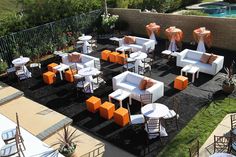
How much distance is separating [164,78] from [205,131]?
478 cm

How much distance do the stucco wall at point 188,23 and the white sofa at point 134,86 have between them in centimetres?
712

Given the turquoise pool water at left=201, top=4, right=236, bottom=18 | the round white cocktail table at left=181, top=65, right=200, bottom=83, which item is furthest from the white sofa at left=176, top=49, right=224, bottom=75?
the turquoise pool water at left=201, top=4, right=236, bottom=18

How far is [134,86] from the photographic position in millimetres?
13734

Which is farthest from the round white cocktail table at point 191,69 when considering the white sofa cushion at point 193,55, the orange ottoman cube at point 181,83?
the white sofa cushion at point 193,55

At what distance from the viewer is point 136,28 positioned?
2233 centimetres

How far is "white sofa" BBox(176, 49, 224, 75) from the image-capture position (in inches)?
584

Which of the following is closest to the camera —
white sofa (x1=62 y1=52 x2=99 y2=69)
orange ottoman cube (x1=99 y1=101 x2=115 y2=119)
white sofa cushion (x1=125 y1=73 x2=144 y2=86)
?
orange ottoman cube (x1=99 y1=101 x2=115 y2=119)

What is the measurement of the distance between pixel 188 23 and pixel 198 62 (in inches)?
188

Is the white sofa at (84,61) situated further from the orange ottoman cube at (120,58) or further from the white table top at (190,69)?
the white table top at (190,69)

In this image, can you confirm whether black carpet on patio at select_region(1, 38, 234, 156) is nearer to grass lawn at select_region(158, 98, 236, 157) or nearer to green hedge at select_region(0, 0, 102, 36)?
grass lawn at select_region(158, 98, 236, 157)

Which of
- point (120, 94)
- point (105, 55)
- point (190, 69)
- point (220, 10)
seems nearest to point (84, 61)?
point (105, 55)

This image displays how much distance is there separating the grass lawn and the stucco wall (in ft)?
20.8

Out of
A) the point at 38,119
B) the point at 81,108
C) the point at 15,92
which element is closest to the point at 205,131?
the point at 81,108

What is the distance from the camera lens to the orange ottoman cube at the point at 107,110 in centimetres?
1225
